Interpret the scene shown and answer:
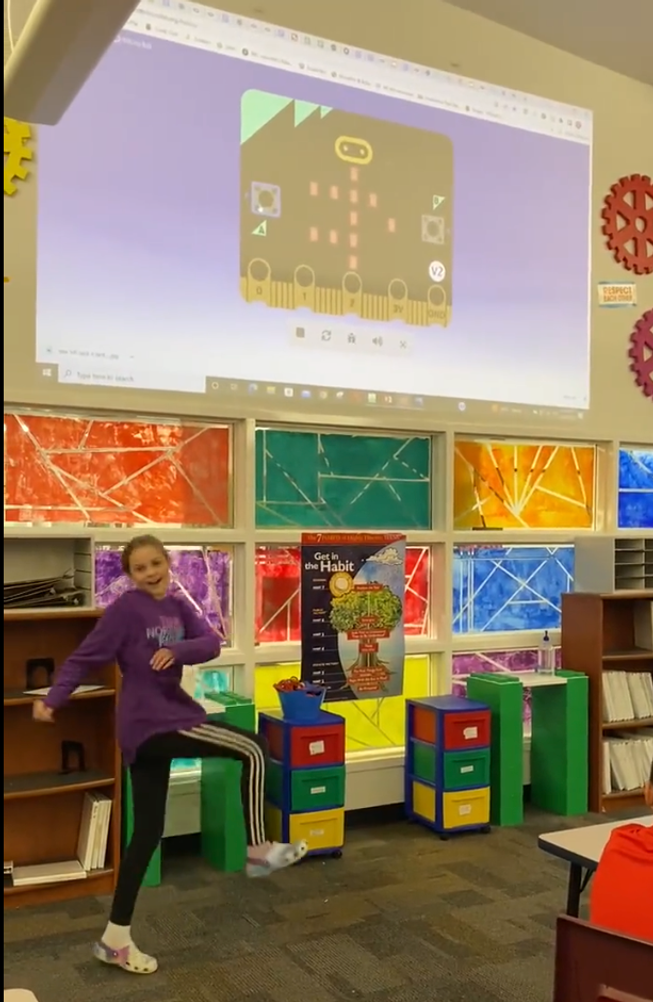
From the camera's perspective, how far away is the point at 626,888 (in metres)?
1.71

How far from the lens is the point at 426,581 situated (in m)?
5.04

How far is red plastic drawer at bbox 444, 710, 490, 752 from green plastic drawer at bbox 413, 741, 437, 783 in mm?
103

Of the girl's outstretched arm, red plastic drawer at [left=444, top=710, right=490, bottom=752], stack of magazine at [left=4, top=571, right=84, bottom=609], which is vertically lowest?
red plastic drawer at [left=444, top=710, right=490, bottom=752]

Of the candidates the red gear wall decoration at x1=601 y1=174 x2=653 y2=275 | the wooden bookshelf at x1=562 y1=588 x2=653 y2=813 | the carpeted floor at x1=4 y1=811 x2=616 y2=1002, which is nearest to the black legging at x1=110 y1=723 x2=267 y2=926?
the carpeted floor at x1=4 y1=811 x2=616 y2=1002

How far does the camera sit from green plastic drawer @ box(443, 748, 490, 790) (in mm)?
4445

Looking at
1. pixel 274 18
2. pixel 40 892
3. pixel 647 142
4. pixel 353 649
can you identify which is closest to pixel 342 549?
pixel 353 649

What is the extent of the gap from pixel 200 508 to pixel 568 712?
83.6 inches

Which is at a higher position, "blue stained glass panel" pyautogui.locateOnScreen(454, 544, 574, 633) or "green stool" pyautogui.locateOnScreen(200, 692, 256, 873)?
"blue stained glass panel" pyautogui.locateOnScreen(454, 544, 574, 633)

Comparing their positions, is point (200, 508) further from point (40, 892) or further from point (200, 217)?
point (40, 892)

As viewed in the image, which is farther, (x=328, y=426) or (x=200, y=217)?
(x=328, y=426)

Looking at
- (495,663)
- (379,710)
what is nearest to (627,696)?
(495,663)

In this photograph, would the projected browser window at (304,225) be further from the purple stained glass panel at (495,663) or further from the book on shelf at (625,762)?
the book on shelf at (625,762)

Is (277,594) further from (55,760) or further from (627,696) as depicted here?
(627,696)

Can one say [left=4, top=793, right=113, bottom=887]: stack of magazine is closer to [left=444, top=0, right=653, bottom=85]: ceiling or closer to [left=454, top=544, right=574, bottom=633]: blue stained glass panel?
[left=454, top=544, right=574, bottom=633]: blue stained glass panel
